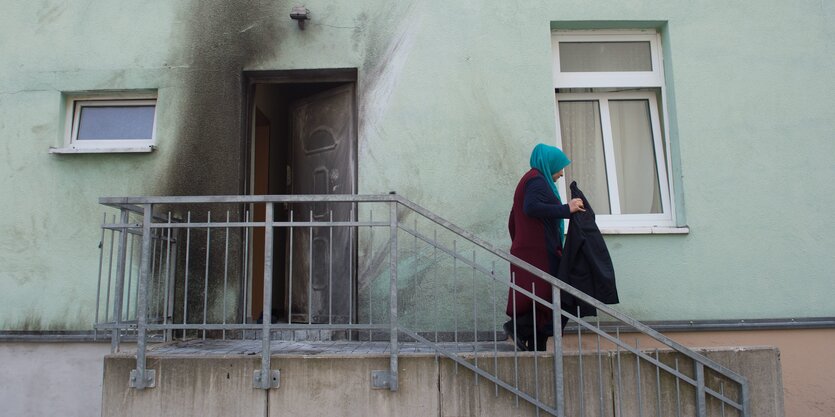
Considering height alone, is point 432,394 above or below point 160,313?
below

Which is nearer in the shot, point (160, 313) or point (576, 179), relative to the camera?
point (160, 313)

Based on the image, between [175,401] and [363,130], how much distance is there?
7.98ft

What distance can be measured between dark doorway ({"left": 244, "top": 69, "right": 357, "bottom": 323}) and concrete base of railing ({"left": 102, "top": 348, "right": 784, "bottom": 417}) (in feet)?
4.23

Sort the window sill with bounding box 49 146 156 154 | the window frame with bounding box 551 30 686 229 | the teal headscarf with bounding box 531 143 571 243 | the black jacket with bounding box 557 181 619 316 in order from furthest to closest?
the window frame with bounding box 551 30 686 229, the window sill with bounding box 49 146 156 154, the teal headscarf with bounding box 531 143 571 243, the black jacket with bounding box 557 181 619 316

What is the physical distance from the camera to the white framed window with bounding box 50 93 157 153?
5.29 metres

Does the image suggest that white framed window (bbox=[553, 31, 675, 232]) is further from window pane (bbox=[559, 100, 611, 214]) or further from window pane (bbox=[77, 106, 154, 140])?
window pane (bbox=[77, 106, 154, 140])

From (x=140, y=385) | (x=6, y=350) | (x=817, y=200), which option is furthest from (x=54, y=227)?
(x=817, y=200)

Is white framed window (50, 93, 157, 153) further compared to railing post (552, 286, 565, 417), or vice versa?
white framed window (50, 93, 157, 153)

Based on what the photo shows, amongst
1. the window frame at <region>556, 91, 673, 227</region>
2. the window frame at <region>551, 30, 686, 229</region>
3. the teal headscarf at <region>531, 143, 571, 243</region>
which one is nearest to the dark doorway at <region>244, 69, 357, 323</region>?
the teal headscarf at <region>531, 143, 571, 243</region>

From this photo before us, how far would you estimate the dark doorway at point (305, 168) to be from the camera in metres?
5.39

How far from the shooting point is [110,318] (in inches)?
191

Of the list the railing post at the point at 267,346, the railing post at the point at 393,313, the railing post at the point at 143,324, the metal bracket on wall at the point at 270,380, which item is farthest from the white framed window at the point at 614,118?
the railing post at the point at 143,324

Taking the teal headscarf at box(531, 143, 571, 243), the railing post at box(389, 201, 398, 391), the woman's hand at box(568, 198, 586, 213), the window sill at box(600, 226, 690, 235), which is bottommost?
the railing post at box(389, 201, 398, 391)

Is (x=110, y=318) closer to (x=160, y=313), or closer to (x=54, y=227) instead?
(x=160, y=313)
